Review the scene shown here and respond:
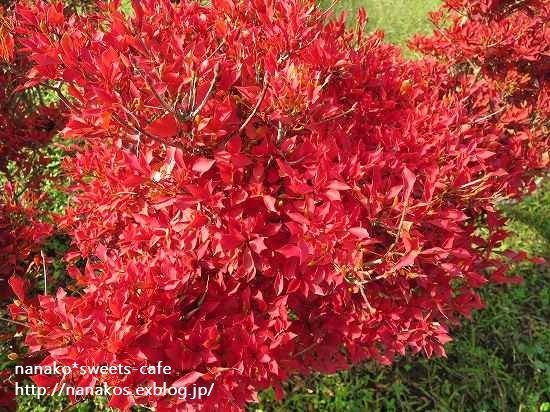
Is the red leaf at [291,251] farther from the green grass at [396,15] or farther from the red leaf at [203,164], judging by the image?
the green grass at [396,15]

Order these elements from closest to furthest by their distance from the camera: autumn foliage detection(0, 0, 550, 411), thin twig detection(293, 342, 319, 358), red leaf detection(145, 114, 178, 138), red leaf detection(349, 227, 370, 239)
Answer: red leaf detection(145, 114, 178, 138) < autumn foliage detection(0, 0, 550, 411) < red leaf detection(349, 227, 370, 239) < thin twig detection(293, 342, 319, 358)

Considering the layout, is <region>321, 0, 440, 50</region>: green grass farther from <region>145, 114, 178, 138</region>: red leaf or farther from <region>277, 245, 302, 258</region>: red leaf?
<region>145, 114, 178, 138</region>: red leaf

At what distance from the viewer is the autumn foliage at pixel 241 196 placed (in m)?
1.49

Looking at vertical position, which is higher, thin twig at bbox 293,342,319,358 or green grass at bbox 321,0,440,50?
green grass at bbox 321,0,440,50

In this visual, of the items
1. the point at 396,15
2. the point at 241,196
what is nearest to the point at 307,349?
the point at 241,196

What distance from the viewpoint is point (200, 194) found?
1.54 metres

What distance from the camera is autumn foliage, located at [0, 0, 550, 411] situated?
1.49 metres

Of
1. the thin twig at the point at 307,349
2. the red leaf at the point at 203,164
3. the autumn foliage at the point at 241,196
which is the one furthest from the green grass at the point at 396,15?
the red leaf at the point at 203,164

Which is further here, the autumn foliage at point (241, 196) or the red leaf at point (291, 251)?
the red leaf at point (291, 251)

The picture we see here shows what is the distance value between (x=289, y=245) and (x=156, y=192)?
0.49m

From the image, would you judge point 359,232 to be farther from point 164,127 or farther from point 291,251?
point 164,127

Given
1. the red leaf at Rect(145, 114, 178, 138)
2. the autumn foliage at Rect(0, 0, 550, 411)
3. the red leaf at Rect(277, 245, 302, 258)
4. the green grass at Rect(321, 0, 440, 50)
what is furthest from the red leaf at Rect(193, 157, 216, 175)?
the green grass at Rect(321, 0, 440, 50)

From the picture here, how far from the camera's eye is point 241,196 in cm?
162

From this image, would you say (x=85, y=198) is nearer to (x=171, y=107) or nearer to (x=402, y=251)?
(x=171, y=107)
